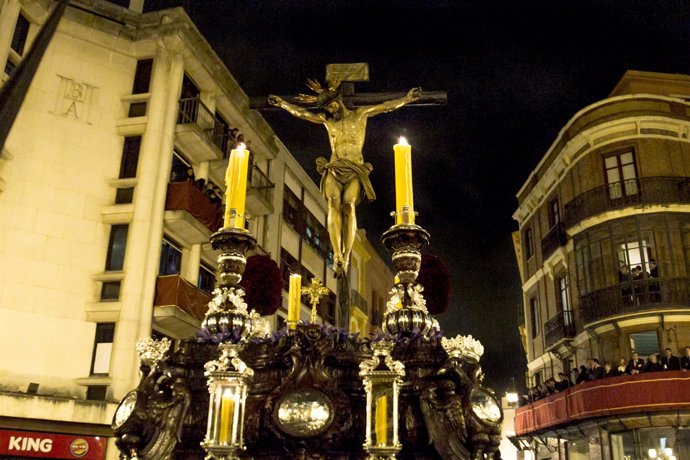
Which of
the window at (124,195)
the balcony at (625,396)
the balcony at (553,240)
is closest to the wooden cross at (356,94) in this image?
the window at (124,195)

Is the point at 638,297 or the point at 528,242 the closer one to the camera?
the point at 638,297

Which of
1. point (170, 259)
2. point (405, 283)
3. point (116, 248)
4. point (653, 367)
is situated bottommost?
point (405, 283)

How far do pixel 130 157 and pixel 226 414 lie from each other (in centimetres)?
1704

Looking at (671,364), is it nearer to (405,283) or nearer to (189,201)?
(189,201)

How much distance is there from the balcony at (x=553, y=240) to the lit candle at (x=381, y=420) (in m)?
25.2

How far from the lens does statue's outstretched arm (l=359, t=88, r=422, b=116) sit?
695 cm

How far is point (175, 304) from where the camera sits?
18094 mm

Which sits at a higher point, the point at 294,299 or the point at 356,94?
the point at 356,94

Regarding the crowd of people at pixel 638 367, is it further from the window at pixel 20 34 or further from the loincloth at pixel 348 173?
the window at pixel 20 34

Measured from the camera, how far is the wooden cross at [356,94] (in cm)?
704

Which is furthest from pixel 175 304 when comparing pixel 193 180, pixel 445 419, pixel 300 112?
pixel 445 419

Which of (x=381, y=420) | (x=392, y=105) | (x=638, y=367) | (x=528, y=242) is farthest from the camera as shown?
(x=528, y=242)

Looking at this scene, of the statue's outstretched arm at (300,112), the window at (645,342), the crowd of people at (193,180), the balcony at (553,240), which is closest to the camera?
the statue's outstretched arm at (300,112)

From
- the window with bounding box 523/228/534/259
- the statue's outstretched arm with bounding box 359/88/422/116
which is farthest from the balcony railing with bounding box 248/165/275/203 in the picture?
the statue's outstretched arm with bounding box 359/88/422/116
